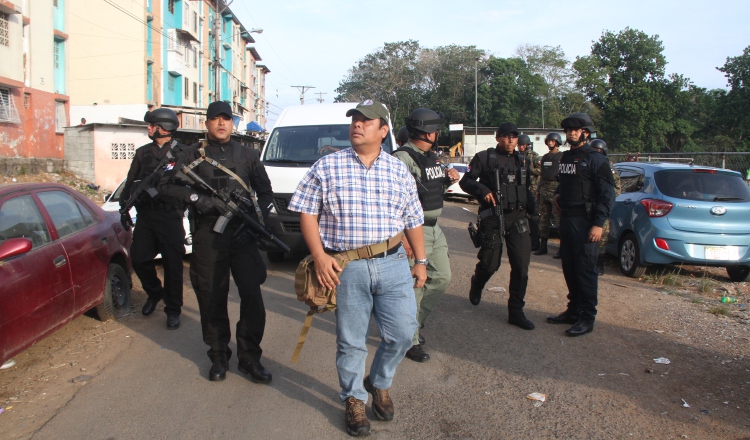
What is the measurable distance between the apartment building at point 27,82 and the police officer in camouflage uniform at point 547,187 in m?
17.9

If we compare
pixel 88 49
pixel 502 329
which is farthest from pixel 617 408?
pixel 88 49

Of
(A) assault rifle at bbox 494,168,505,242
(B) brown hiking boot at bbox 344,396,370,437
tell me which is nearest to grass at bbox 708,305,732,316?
(A) assault rifle at bbox 494,168,505,242

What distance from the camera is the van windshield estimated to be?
28.4ft

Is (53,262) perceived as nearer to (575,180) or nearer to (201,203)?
(201,203)

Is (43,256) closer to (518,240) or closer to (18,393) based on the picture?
(18,393)

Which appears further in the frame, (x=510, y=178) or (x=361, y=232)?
(x=510, y=178)

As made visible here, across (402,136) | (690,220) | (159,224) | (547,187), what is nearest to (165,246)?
(159,224)

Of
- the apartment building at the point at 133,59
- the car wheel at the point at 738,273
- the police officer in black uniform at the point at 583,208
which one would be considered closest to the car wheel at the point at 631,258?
the car wheel at the point at 738,273

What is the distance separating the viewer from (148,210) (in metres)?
5.58

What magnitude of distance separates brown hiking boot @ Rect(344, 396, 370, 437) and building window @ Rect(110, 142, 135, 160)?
2063 centimetres

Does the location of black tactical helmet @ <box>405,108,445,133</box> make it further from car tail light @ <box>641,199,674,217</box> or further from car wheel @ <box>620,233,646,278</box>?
car wheel @ <box>620,233,646,278</box>

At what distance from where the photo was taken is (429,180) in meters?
4.59

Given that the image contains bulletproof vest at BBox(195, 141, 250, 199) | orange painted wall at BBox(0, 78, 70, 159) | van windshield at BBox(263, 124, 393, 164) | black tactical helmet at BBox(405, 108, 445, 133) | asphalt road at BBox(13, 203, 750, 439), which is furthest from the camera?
orange painted wall at BBox(0, 78, 70, 159)

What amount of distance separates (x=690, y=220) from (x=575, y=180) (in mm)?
3113
